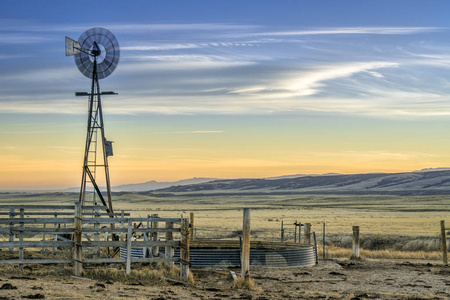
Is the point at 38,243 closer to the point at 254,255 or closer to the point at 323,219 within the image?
the point at 254,255

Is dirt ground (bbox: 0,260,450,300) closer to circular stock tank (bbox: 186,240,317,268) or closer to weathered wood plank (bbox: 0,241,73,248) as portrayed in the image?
circular stock tank (bbox: 186,240,317,268)

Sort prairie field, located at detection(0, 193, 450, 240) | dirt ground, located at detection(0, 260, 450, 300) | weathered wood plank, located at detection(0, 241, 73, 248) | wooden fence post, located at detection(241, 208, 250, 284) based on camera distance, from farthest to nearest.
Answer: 1. prairie field, located at detection(0, 193, 450, 240)
2. wooden fence post, located at detection(241, 208, 250, 284)
3. weathered wood plank, located at detection(0, 241, 73, 248)
4. dirt ground, located at detection(0, 260, 450, 300)

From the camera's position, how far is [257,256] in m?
24.0

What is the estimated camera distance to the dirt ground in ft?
50.7

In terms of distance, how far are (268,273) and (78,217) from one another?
770 cm

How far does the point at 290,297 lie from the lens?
56.3 ft

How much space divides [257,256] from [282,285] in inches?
159

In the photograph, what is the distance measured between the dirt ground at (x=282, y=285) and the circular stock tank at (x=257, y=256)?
1.42ft

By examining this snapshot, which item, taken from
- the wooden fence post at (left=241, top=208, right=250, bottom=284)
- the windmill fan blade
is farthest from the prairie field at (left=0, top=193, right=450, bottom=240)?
the wooden fence post at (left=241, top=208, right=250, bottom=284)

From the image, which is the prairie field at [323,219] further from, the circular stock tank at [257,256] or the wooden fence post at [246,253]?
the wooden fence post at [246,253]

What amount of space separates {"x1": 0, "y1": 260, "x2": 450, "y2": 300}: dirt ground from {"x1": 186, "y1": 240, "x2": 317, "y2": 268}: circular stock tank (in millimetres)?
432

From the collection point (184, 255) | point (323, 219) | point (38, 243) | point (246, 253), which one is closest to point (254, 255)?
point (246, 253)

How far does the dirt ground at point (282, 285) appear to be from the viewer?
1545cm

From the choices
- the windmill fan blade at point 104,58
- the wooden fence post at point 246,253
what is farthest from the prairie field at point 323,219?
the wooden fence post at point 246,253
